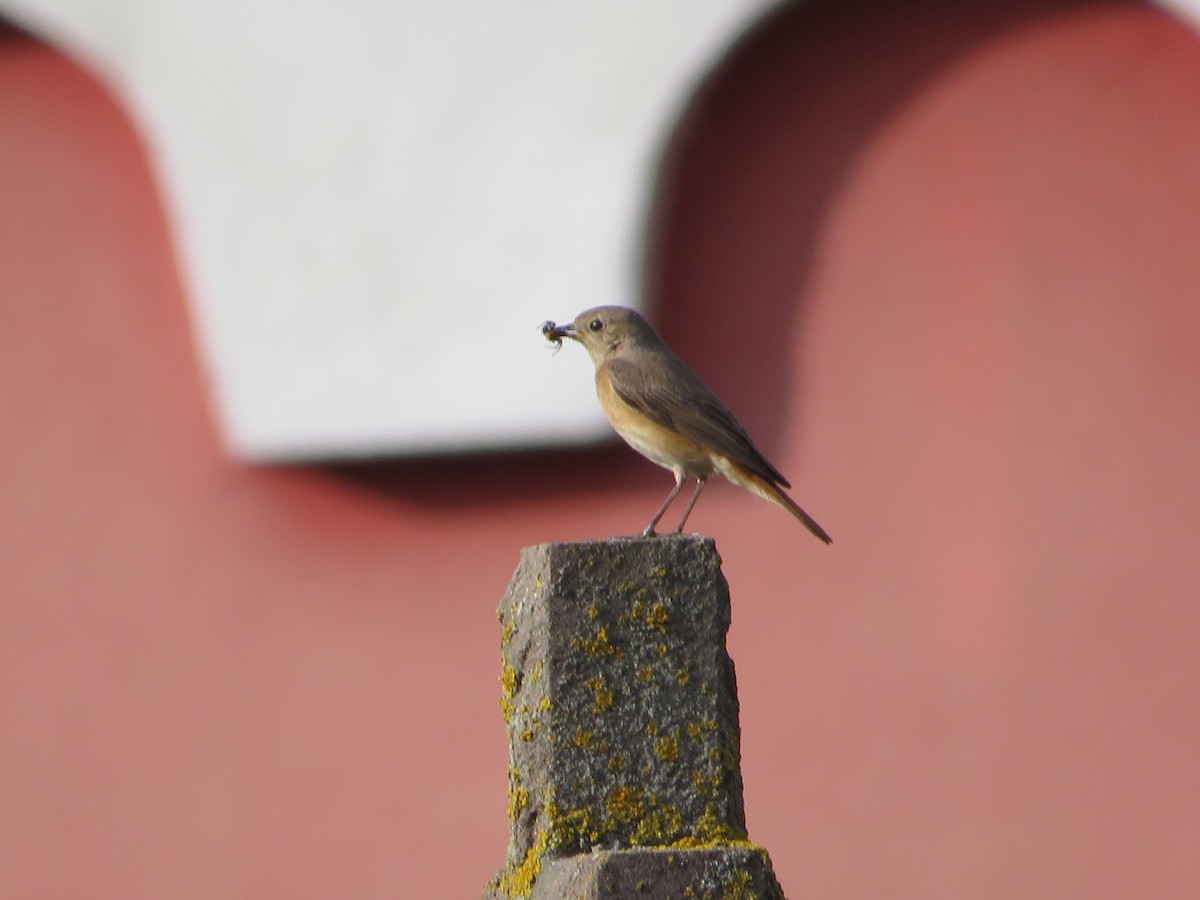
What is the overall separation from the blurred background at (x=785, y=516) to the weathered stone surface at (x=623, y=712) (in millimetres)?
5005

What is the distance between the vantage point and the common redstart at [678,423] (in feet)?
17.8

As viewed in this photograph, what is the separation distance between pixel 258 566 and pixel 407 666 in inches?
33.6

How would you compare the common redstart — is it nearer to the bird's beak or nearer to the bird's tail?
the bird's tail

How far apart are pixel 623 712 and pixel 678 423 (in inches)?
100

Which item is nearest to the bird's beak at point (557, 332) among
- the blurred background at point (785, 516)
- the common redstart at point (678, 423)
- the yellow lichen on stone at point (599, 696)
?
the common redstart at point (678, 423)

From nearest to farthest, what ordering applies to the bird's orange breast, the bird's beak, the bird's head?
the bird's orange breast
the bird's head
the bird's beak

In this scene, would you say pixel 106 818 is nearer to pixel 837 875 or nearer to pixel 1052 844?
pixel 837 875

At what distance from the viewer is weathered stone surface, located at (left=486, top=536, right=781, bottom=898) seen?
296 cm

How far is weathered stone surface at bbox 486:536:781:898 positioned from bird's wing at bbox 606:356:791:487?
7.30ft

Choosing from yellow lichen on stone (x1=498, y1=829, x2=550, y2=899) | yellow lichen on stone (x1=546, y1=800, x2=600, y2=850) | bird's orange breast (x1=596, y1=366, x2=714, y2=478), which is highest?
bird's orange breast (x1=596, y1=366, x2=714, y2=478)

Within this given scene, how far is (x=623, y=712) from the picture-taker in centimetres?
300

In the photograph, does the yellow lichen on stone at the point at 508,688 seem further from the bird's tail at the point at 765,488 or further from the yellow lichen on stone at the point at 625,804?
the bird's tail at the point at 765,488

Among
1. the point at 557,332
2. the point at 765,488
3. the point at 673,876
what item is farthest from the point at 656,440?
the point at 673,876

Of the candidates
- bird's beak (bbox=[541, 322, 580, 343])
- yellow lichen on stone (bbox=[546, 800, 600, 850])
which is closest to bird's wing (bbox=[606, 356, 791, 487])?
bird's beak (bbox=[541, 322, 580, 343])
